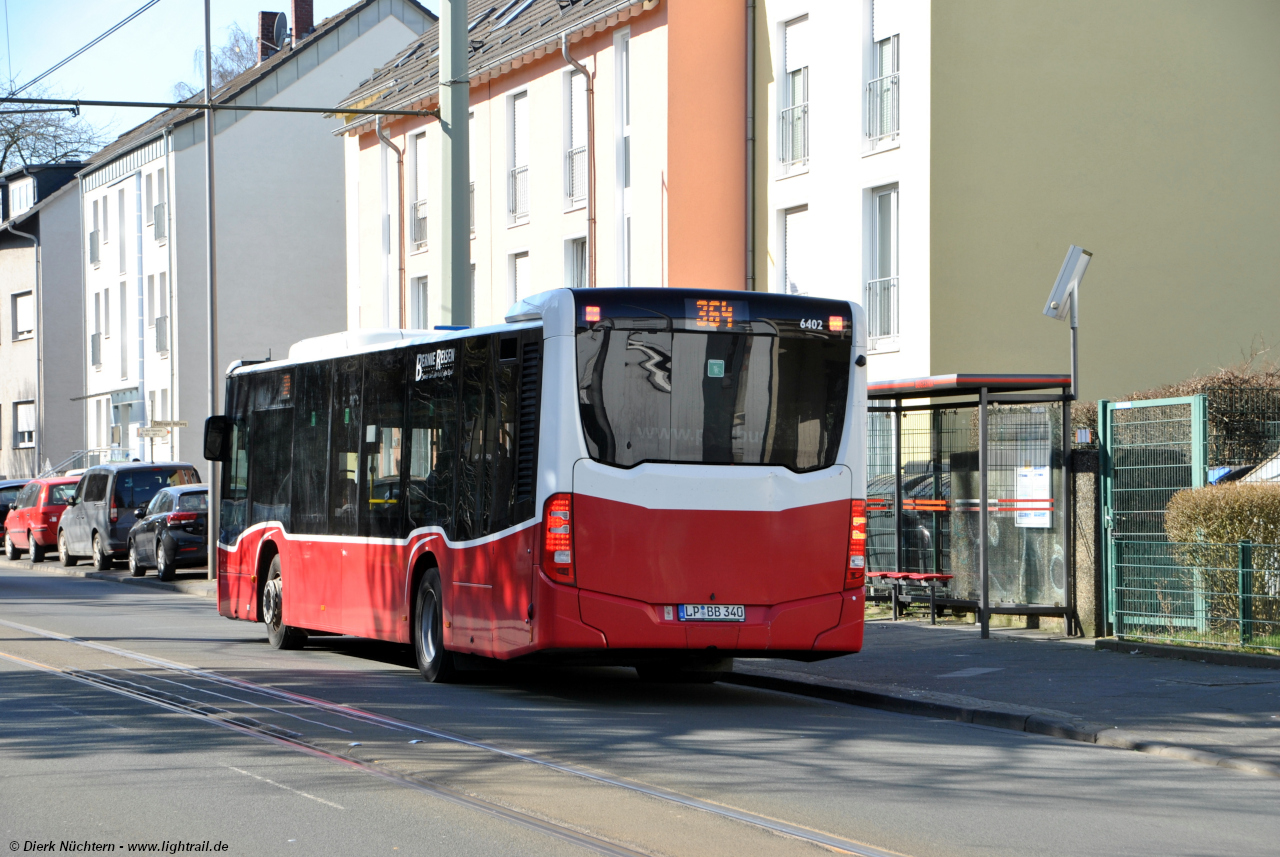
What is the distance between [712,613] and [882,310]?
49.5 ft

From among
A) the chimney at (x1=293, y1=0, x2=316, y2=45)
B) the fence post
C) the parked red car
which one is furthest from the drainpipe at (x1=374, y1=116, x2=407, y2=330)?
the fence post

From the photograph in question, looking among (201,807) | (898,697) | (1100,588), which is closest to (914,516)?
(1100,588)

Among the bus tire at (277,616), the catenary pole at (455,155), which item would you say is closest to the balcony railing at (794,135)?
the catenary pole at (455,155)

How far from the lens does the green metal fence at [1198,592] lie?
45.4 feet

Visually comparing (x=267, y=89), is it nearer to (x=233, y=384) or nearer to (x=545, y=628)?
(x=233, y=384)

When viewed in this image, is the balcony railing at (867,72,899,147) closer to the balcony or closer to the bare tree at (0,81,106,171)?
the balcony

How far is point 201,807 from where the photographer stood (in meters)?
7.64

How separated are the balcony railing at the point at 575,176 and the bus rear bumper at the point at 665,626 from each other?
21.4 metres

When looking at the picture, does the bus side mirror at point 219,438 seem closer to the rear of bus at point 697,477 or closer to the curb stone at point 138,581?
the curb stone at point 138,581

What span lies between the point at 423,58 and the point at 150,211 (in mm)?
15983

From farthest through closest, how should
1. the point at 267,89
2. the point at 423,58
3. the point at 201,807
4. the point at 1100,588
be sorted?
the point at 267,89 < the point at 423,58 < the point at 1100,588 < the point at 201,807

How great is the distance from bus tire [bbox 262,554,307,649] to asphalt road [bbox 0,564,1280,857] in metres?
2.97

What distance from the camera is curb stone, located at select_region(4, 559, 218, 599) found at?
26281 mm

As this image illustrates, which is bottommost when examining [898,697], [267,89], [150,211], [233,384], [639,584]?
[898,697]
